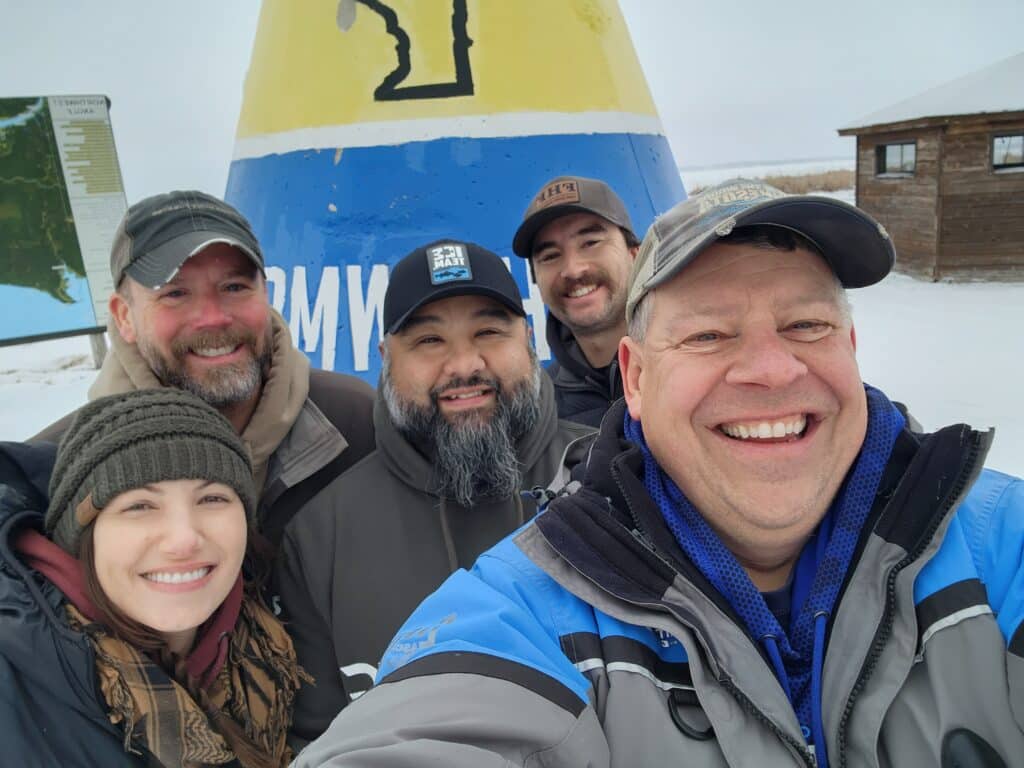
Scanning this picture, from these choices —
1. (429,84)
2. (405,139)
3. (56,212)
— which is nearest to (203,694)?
(405,139)

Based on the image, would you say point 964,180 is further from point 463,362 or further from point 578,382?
point 463,362

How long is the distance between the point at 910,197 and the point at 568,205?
47.8 feet

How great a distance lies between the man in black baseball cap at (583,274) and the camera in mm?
2830

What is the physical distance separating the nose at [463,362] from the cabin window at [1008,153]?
14.9 meters

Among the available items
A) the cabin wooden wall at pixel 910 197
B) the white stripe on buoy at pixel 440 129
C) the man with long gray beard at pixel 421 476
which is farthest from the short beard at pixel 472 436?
the cabin wooden wall at pixel 910 197

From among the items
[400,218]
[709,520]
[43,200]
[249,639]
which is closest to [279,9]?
[400,218]

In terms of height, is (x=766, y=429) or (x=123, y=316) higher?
(x=123, y=316)

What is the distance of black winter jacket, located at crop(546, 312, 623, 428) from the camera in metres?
2.80

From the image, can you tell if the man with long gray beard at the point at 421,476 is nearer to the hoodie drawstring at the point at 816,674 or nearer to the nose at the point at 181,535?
the nose at the point at 181,535

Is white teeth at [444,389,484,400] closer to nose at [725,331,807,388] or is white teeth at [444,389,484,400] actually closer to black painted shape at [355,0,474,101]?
nose at [725,331,807,388]

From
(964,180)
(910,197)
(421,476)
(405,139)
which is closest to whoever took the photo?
(421,476)

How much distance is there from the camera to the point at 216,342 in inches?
88.7

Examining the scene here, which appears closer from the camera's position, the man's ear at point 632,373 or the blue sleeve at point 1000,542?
the blue sleeve at point 1000,542

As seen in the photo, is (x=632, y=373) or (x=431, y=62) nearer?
(x=632, y=373)
